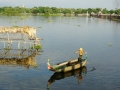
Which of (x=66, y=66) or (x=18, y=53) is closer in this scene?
(x=66, y=66)

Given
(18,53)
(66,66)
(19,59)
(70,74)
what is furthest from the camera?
(18,53)

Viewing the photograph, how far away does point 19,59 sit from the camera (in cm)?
3666

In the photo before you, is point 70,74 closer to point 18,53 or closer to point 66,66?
point 66,66

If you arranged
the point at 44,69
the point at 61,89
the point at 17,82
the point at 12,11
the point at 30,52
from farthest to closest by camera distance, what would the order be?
→ the point at 12,11 < the point at 30,52 < the point at 44,69 < the point at 17,82 < the point at 61,89

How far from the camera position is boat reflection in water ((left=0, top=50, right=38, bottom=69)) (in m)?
33.7

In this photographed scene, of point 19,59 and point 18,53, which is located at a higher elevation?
point 18,53

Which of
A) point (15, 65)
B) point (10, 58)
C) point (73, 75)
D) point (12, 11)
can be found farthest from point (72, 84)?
point (12, 11)

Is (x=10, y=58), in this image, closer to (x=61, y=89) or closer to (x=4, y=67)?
(x=4, y=67)

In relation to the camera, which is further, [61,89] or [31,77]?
[31,77]

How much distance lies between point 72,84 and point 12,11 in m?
174

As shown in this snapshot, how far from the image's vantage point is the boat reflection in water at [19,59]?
3369 centimetres

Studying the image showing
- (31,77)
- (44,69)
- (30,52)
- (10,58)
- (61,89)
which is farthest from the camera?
(30,52)

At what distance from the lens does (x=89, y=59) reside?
37.6 m

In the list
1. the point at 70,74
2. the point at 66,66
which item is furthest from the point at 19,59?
the point at 70,74
